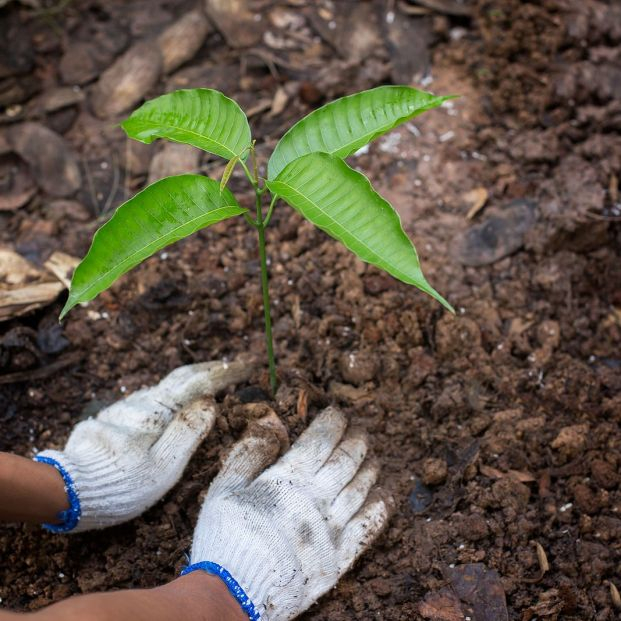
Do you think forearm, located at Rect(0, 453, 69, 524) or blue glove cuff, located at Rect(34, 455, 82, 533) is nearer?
forearm, located at Rect(0, 453, 69, 524)

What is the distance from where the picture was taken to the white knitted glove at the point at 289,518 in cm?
174

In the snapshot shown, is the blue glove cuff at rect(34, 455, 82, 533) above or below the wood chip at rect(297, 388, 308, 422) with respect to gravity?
above

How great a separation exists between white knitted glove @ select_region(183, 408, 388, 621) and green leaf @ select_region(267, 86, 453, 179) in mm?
767

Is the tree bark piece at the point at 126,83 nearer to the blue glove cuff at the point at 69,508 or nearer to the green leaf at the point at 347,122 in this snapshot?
the green leaf at the point at 347,122

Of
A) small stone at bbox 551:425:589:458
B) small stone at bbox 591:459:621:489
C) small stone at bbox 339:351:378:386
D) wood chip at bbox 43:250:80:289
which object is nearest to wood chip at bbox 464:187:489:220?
small stone at bbox 339:351:378:386

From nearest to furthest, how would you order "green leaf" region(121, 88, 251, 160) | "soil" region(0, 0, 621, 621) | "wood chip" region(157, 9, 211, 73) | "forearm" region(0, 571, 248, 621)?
"forearm" region(0, 571, 248, 621) → "green leaf" region(121, 88, 251, 160) → "soil" region(0, 0, 621, 621) → "wood chip" region(157, 9, 211, 73)

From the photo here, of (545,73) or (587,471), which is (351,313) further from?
(545,73)

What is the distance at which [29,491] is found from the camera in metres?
1.77

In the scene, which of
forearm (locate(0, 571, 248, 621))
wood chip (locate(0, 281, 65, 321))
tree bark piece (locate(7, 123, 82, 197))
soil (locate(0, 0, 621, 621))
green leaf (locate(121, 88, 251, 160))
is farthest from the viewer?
tree bark piece (locate(7, 123, 82, 197))

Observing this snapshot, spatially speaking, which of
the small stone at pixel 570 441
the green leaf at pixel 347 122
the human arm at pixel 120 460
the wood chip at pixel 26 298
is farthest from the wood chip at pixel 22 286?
the small stone at pixel 570 441

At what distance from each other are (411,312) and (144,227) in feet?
3.33

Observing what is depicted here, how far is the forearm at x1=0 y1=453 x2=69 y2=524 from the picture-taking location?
173 centimetres

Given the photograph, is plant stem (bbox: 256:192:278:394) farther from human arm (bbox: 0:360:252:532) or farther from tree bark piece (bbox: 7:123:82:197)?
tree bark piece (bbox: 7:123:82:197)

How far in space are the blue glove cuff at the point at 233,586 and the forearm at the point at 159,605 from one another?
0.6 inches
